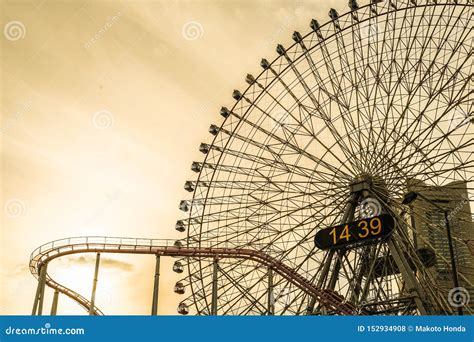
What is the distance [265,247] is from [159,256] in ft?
21.9

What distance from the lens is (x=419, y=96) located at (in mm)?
30469

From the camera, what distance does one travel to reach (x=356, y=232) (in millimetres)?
28234

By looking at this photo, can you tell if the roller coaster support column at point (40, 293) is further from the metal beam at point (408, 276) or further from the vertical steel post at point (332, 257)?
the metal beam at point (408, 276)

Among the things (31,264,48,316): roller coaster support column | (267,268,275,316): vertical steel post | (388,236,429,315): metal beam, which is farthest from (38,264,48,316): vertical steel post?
(388,236,429,315): metal beam

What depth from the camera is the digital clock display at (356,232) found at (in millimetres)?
27594

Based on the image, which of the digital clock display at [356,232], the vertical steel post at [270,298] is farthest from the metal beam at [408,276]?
the vertical steel post at [270,298]

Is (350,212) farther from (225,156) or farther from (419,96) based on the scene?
(225,156)

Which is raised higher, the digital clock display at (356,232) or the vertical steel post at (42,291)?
the digital clock display at (356,232)

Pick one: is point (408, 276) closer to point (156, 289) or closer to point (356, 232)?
point (356, 232)

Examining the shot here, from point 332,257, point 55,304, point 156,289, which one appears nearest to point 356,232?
point 332,257

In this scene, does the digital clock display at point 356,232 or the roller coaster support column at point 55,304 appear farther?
the roller coaster support column at point 55,304

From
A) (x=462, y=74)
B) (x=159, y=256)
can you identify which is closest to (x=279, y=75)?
(x=462, y=74)

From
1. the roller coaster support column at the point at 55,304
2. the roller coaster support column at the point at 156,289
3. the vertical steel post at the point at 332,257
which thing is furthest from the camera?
the roller coaster support column at the point at 55,304

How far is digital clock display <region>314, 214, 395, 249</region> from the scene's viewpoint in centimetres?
2759
